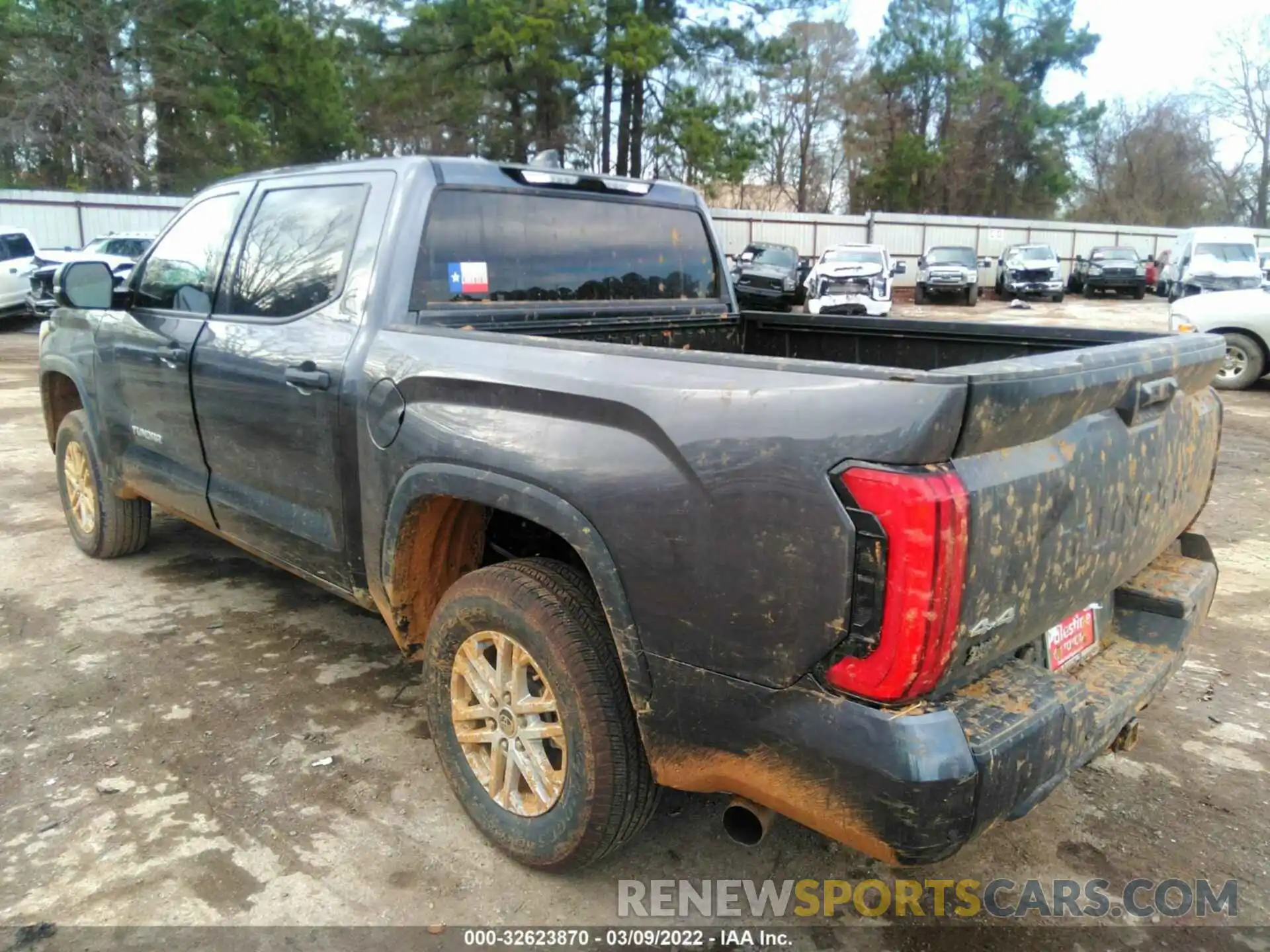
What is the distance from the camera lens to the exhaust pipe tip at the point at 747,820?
7.45 feet

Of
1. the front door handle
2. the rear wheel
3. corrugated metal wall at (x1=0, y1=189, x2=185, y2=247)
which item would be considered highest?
corrugated metal wall at (x1=0, y1=189, x2=185, y2=247)

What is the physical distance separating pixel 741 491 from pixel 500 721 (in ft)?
3.81

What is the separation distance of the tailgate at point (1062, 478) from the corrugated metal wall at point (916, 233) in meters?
28.0

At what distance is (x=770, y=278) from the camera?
76.7 ft

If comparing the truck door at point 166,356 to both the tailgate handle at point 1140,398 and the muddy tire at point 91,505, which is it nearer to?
the muddy tire at point 91,505

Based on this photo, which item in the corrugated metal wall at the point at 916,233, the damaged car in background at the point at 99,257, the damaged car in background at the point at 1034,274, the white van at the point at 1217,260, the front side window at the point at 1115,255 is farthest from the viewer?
the front side window at the point at 1115,255

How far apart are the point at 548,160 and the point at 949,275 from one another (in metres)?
25.5

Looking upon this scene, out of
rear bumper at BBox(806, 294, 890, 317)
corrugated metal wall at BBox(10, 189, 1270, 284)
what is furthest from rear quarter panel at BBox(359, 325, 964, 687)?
corrugated metal wall at BBox(10, 189, 1270, 284)

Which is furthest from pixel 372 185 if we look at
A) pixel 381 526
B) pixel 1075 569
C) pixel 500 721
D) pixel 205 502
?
pixel 1075 569

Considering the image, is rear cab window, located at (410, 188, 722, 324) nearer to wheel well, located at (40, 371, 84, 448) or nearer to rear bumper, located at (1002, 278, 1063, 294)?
wheel well, located at (40, 371, 84, 448)

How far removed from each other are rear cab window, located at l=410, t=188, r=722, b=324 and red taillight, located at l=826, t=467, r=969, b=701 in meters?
1.89

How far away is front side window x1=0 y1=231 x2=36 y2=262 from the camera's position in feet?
58.5

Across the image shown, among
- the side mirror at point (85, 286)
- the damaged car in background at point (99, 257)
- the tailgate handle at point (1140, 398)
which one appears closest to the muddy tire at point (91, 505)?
the side mirror at point (85, 286)

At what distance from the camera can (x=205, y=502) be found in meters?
4.04
